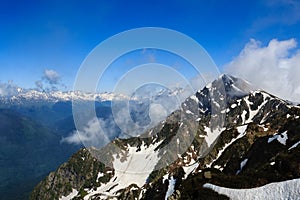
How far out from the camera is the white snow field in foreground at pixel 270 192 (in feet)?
129

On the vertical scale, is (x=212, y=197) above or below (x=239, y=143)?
below

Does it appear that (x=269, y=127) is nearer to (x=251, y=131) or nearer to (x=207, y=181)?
(x=251, y=131)

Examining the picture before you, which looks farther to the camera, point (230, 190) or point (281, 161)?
point (281, 161)

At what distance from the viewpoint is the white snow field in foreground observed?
39.4 metres

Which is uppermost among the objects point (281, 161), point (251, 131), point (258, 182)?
point (251, 131)

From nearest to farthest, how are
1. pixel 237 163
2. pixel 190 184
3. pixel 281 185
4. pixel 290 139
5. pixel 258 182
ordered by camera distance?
pixel 281 185 < pixel 258 182 < pixel 190 184 < pixel 290 139 < pixel 237 163

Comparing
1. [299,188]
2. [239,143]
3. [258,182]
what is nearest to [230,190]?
[258,182]

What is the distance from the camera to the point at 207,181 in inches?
2272

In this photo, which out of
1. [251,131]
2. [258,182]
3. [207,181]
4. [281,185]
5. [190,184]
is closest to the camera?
[281,185]

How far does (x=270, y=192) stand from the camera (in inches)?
1679

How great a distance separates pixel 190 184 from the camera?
6156 cm

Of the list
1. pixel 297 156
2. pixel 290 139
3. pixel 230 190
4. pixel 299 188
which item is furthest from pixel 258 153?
pixel 299 188

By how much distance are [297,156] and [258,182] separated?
1550 centimetres

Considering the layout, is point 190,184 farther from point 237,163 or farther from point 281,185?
point 237,163
